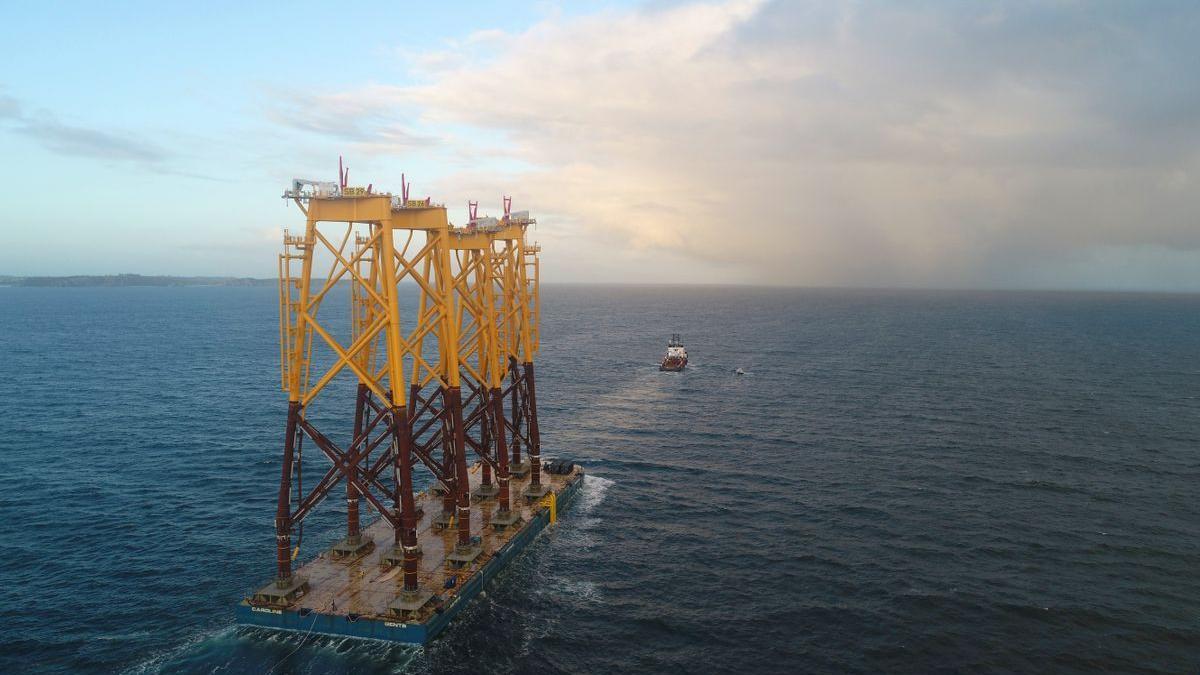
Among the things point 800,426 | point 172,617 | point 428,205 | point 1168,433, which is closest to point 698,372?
point 800,426

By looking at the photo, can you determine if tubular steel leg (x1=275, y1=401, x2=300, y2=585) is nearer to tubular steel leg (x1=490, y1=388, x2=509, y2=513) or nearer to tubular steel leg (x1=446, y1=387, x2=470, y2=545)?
tubular steel leg (x1=446, y1=387, x2=470, y2=545)

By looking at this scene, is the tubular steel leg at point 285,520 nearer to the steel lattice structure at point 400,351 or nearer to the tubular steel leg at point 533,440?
the steel lattice structure at point 400,351

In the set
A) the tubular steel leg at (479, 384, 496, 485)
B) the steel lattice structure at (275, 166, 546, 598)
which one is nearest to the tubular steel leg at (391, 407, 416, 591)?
the steel lattice structure at (275, 166, 546, 598)

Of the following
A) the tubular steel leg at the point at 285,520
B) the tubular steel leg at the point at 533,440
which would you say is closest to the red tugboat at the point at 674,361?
the tubular steel leg at the point at 533,440

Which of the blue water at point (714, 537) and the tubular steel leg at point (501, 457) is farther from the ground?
the tubular steel leg at point (501, 457)

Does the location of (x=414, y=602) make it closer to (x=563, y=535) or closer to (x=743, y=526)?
(x=563, y=535)

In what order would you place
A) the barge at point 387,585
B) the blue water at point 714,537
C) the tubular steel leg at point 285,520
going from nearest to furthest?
the barge at point 387,585 < the blue water at point 714,537 < the tubular steel leg at point 285,520
